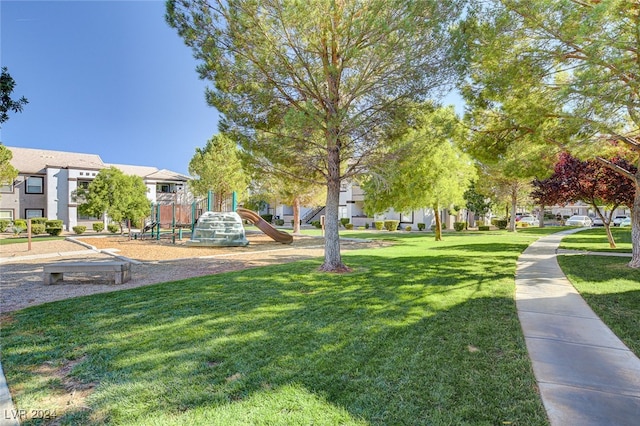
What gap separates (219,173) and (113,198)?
25.4ft

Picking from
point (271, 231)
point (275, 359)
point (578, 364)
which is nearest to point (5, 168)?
point (271, 231)

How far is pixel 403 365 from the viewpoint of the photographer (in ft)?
11.5

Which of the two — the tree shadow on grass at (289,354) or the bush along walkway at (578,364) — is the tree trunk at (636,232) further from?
the tree shadow on grass at (289,354)

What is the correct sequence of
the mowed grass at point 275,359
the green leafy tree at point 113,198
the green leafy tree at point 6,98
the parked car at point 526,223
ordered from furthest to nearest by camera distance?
the parked car at point 526,223 < the green leafy tree at point 113,198 < the green leafy tree at point 6,98 < the mowed grass at point 275,359

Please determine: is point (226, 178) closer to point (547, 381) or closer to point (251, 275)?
point (251, 275)

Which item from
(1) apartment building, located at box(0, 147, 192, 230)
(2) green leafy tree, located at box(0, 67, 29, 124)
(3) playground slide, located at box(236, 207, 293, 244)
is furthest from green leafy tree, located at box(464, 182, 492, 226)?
(2) green leafy tree, located at box(0, 67, 29, 124)

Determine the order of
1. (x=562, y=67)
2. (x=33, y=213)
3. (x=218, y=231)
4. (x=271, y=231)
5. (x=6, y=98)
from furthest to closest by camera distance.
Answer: (x=33, y=213) → (x=271, y=231) → (x=218, y=231) → (x=562, y=67) → (x=6, y=98)

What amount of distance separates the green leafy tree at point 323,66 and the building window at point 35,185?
103 ft

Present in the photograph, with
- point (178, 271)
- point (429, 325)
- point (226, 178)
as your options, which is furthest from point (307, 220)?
point (429, 325)

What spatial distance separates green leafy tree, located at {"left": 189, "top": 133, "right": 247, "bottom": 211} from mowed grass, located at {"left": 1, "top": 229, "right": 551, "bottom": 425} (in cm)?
2176

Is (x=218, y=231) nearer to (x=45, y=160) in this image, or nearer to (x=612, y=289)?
(x=612, y=289)

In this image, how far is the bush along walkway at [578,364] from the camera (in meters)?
2.74

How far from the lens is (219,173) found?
89.8 feet

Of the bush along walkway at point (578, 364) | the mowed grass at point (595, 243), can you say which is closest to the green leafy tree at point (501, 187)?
the mowed grass at point (595, 243)
